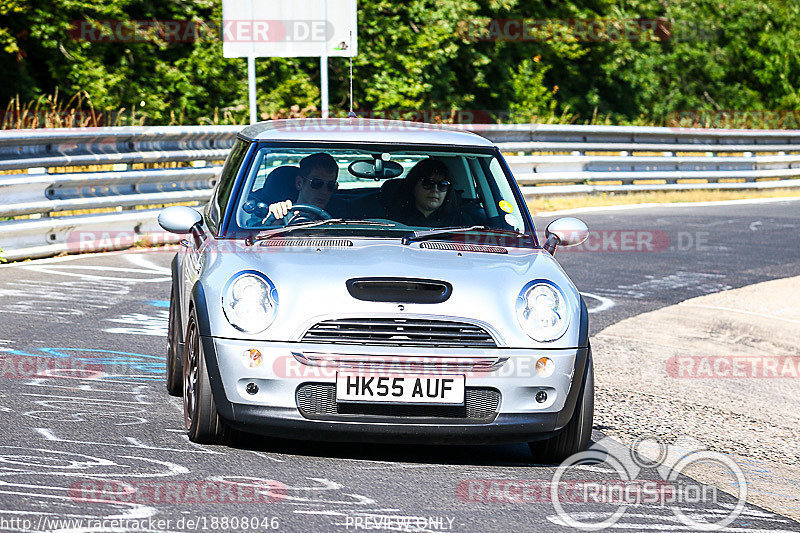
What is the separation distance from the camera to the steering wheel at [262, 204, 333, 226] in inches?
251

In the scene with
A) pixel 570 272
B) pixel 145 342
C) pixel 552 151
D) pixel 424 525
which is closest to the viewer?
pixel 424 525

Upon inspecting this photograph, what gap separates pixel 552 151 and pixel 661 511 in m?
15.3

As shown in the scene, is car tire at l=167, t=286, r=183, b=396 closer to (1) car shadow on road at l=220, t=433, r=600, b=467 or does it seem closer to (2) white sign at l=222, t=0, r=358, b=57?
(1) car shadow on road at l=220, t=433, r=600, b=467

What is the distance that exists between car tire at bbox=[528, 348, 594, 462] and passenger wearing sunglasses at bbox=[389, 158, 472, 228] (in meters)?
1.18

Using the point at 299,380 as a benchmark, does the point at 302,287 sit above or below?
above

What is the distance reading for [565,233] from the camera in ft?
22.2

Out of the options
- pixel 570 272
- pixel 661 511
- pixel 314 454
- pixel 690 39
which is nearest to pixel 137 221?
pixel 570 272

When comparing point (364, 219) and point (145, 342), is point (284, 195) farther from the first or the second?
point (145, 342)

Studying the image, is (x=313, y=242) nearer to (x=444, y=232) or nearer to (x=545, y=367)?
(x=444, y=232)

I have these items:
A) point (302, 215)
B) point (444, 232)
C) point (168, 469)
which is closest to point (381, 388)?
point (168, 469)

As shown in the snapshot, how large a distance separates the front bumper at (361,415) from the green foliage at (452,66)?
468 inches

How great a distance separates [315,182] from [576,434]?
1818 millimetres

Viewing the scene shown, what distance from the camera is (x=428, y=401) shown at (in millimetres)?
5422

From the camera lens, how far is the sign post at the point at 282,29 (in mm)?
18906
